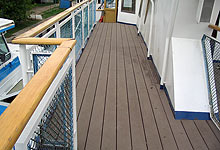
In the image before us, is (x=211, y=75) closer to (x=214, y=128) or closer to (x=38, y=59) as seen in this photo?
(x=214, y=128)

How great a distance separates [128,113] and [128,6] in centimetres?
703

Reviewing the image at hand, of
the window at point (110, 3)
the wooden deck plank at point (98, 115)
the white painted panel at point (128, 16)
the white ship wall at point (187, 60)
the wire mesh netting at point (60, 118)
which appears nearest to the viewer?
the wire mesh netting at point (60, 118)

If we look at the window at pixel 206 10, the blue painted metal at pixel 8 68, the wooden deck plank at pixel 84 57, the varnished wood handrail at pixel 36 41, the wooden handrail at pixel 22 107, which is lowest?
the blue painted metal at pixel 8 68

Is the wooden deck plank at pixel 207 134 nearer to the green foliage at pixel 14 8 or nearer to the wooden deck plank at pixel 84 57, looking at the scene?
the wooden deck plank at pixel 84 57

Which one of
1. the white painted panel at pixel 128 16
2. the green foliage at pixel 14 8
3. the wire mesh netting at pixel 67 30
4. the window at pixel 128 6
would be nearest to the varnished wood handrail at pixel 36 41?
the wire mesh netting at pixel 67 30

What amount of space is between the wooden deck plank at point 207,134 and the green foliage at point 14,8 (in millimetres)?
15009

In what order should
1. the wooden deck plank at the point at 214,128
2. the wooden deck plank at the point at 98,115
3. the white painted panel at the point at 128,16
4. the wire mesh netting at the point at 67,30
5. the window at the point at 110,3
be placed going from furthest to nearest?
the window at the point at 110,3, the white painted panel at the point at 128,16, the wire mesh netting at the point at 67,30, the wooden deck plank at the point at 214,128, the wooden deck plank at the point at 98,115

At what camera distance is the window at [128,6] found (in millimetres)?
8683

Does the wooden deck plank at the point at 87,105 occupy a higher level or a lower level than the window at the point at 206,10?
lower

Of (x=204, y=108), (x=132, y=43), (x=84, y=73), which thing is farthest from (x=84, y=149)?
(x=132, y=43)

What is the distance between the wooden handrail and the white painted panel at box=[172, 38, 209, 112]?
6.38 ft

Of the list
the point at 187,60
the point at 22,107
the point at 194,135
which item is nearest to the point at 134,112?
the point at 194,135

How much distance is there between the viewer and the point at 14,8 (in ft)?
49.8

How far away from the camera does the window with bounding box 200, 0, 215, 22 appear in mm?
2641
